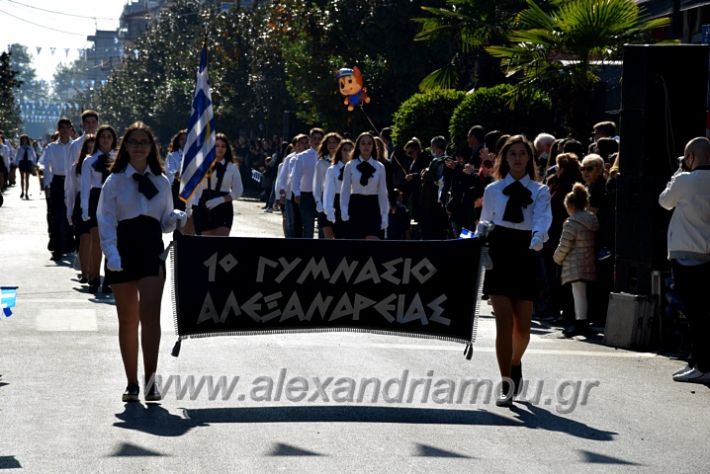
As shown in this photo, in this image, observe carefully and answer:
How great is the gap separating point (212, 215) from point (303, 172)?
14.0 feet

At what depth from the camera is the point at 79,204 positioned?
644 inches

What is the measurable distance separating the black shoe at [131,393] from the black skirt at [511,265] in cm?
245

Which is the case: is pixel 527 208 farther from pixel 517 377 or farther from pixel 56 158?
pixel 56 158

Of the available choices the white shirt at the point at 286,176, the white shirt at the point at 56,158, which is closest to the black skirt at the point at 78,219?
the white shirt at the point at 56,158

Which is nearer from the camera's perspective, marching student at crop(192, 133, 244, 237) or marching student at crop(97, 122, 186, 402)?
marching student at crop(97, 122, 186, 402)

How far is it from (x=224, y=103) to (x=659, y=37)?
2691 cm

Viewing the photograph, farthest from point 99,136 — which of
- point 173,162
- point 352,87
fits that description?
point 352,87

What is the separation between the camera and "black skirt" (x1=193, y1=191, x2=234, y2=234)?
15.7 metres

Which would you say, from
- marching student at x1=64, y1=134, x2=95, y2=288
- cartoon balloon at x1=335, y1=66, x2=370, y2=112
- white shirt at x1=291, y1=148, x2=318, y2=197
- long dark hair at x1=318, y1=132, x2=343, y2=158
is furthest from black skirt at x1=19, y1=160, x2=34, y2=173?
marching student at x1=64, y1=134, x2=95, y2=288

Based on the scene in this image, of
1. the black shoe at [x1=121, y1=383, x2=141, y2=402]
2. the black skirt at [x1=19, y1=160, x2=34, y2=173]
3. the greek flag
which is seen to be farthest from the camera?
the black skirt at [x1=19, y1=160, x2=34, y2=173]

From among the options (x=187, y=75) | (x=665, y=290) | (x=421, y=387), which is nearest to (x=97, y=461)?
(x=421, y=387)

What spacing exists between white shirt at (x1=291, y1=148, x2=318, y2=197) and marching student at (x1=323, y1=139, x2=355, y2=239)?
1.98 meters

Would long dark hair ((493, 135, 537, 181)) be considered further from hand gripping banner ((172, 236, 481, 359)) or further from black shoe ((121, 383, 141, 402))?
black shoe ((121, 383, 141, 402))

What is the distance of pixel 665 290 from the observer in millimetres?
12883
